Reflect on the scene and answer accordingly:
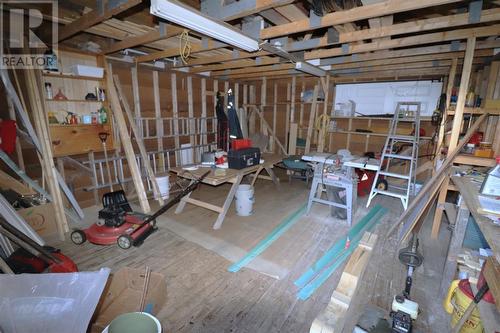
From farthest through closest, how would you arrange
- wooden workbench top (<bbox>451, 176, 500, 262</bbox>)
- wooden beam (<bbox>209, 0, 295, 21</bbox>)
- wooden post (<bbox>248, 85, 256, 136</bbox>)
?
wooden post (<bbox>248, 85, 256, 136</bbox>) → wooden beam (<bbox>209, 0, 295, 21</bbox>) → wooden workbench top (<bbox>451, 176, 500, 262</bbox>)

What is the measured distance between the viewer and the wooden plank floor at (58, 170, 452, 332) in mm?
1800

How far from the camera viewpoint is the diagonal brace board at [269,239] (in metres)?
2.45

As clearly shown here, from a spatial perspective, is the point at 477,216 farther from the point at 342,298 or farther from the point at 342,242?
the point at 342,242

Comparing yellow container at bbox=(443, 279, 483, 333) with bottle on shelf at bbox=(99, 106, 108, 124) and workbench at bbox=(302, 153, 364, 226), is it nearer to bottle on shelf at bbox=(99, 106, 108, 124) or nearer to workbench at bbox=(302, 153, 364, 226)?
workbench at bbox=(302, 153, 364, 226)

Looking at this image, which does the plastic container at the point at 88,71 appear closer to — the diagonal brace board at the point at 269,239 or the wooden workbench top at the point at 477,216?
the diagonal brace board at the point at 269,239

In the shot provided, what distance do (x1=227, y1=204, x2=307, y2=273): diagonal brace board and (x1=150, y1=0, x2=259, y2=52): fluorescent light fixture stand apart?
7.18 feet

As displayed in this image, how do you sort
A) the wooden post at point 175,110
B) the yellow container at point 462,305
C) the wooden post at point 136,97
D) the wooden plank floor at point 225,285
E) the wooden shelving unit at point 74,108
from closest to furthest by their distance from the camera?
1. the yellow container at point 462,305
2. the wooden plank floor at point 225,285
3. the wooden shelving unit at point 74,108
4. the wooden post at point 136,97
5. the wooden post at point 175,110

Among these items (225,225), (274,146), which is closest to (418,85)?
(274,146)

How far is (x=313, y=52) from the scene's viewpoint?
10.7ft

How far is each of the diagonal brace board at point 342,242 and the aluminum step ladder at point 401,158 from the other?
28 centimetres

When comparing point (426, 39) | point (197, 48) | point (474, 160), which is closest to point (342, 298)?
point (474, 160)

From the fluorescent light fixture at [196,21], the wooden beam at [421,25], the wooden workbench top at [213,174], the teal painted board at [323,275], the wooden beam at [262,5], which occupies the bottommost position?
the teal painted board at [323,275]

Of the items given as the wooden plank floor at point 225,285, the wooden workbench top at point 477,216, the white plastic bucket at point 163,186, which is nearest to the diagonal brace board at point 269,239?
the wooden plank floor at point 225,285

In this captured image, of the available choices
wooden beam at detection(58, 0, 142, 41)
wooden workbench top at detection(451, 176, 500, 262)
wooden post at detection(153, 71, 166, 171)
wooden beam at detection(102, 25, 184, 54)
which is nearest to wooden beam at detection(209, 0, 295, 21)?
wooden beam at detection(102, 25, 184, 54)
